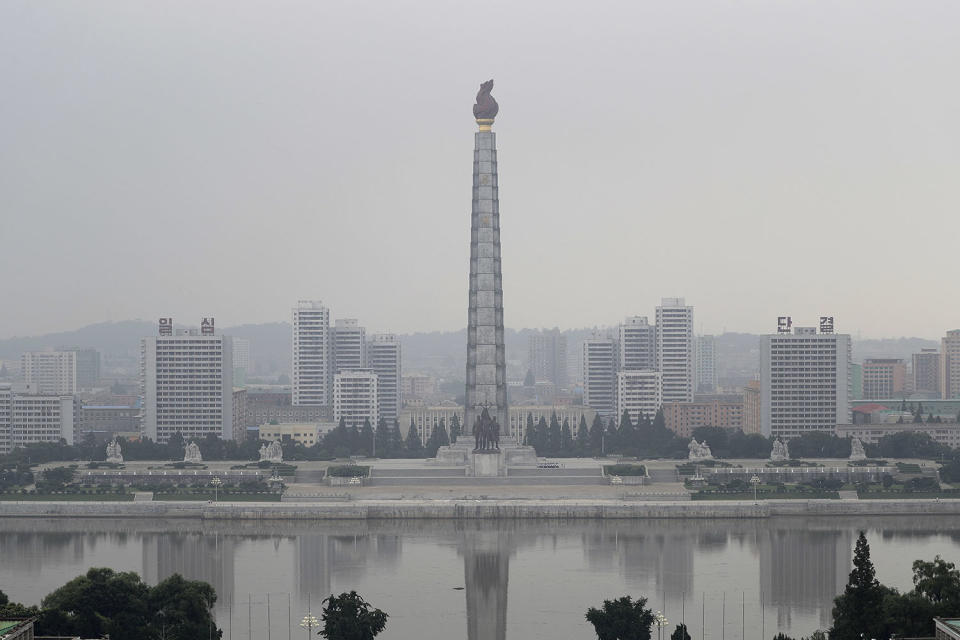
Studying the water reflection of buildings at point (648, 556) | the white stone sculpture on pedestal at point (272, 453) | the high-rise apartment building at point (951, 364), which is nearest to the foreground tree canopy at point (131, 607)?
the water reflection of buildings at point (648, 556)

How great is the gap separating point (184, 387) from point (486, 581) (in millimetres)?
39815

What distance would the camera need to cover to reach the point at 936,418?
8200 centimetres

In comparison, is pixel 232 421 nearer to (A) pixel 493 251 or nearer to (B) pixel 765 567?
(A) pixel 493 251

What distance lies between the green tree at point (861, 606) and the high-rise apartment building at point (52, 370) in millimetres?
106820

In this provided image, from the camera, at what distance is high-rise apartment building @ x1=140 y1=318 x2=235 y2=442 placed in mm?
82188

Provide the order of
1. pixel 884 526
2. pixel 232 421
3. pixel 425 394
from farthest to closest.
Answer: pixel 425 394, pixel 232 421, pixel 884 526

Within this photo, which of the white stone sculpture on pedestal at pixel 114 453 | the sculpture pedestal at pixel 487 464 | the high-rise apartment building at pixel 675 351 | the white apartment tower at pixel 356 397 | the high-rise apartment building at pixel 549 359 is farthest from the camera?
the high-rise apartment building at pixel 549 359

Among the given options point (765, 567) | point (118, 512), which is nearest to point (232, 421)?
point (118, 512)

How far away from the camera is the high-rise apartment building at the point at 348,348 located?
3838 inches

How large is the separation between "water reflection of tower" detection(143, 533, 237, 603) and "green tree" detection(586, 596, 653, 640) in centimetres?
1092

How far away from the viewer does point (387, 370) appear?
96750 millimetres

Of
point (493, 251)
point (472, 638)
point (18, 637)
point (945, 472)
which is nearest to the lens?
point (18, 637)

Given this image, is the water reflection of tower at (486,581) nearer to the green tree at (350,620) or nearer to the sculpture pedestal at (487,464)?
the green tree at (350,620)

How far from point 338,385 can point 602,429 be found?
55.9 feet
